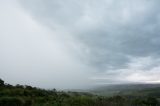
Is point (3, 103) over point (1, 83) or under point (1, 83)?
under

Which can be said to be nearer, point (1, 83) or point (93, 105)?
point (93, 105)

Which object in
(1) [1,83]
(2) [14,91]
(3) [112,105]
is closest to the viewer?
(3) [112,105]

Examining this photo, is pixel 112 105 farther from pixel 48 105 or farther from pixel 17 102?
pixel 17 102

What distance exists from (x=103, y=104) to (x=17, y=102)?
6850 millimetres

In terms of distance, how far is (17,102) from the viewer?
18984mm

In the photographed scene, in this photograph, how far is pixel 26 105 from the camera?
734 inches

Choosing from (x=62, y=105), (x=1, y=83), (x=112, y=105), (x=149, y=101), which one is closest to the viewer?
(x=112, y=105)

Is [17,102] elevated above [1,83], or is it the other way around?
[1,83]

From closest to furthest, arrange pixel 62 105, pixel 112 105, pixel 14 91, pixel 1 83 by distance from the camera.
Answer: pixel 112 105 → pixel 62 105 → pixel 14 91 → pixel 1 83

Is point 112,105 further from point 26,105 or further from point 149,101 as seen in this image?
point 149,101

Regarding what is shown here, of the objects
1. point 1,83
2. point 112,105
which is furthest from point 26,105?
point 1,83

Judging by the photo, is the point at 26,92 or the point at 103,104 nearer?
the point at 103,104

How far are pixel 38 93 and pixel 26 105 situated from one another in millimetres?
11800

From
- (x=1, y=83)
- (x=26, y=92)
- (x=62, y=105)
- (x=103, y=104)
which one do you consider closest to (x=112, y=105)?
(x=103, y=104)
